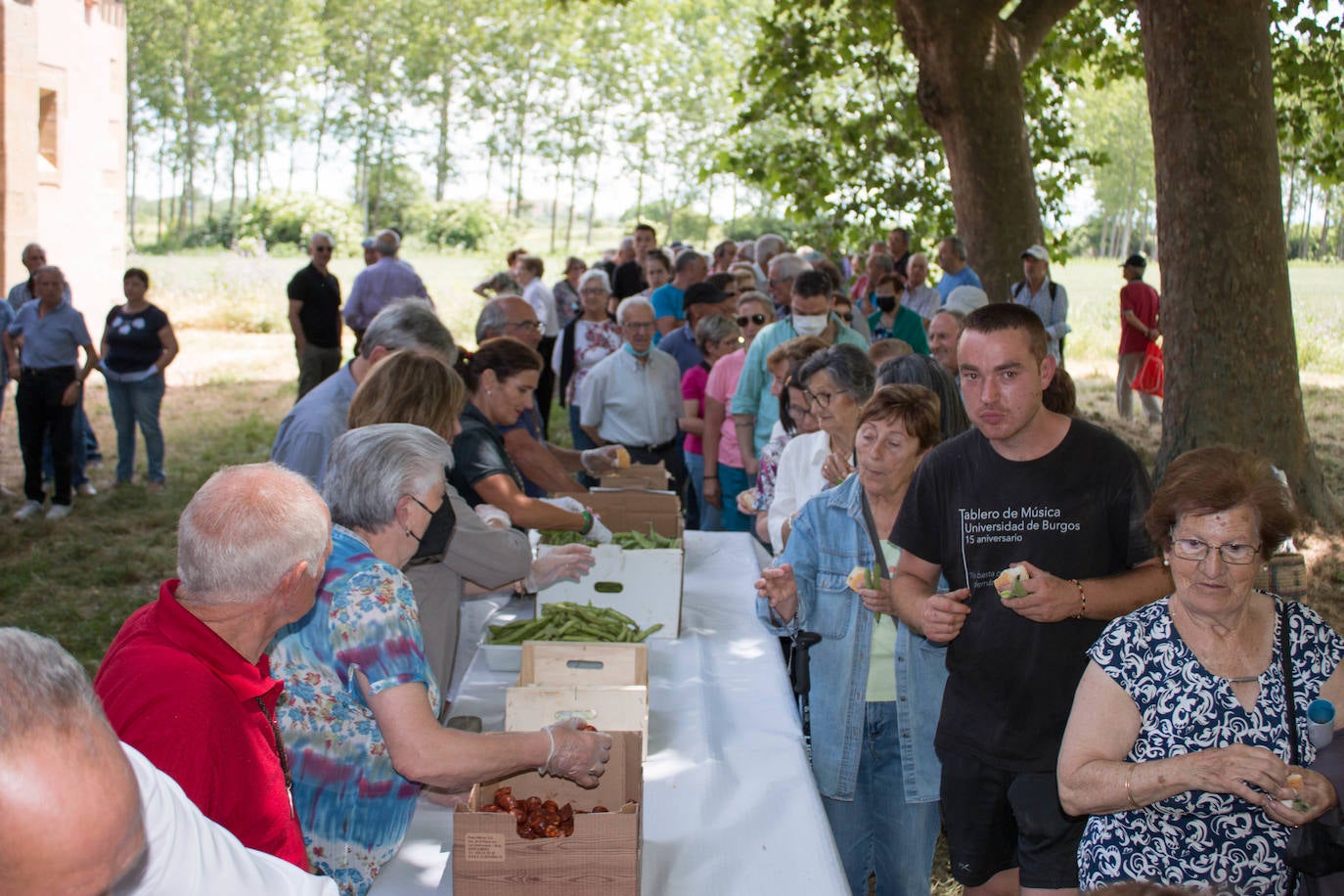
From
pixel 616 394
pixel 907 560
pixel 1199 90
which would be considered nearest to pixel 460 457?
pixel 907 560

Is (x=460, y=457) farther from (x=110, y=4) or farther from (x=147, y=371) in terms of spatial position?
(x=110, y=4)

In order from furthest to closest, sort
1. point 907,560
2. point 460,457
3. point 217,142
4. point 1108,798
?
point 217,142 → point 460,457 → point 907,560 → point 1108,798

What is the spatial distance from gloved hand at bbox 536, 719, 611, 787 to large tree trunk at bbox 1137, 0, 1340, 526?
490cm

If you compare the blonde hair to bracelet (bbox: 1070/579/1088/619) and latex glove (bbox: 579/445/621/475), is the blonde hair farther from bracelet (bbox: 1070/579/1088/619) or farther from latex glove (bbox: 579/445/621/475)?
latex glove (bbox: 579/445/621/475)

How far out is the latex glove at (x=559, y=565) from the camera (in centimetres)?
374

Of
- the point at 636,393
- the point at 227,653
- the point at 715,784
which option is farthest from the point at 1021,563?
the point at 636,393

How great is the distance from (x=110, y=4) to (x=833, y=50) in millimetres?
12760

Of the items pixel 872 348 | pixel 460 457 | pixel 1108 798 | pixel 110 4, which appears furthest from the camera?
pixel 110 4

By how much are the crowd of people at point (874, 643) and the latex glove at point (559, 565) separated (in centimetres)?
1

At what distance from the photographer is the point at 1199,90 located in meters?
6.13

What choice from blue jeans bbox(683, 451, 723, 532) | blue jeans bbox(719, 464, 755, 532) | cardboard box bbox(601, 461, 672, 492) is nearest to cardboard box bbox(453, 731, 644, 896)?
cardboard box bbox(601, 461, 672, 492)

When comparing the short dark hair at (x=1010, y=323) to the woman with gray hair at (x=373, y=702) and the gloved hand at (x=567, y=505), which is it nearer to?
the woman with gray hair at (x=373, y=702)

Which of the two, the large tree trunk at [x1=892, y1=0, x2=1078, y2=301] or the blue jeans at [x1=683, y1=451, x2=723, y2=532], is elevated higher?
the large tree trunk at [x1=892, y1=0, x2=1078, y2=301]

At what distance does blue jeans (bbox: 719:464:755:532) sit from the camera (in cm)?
641
